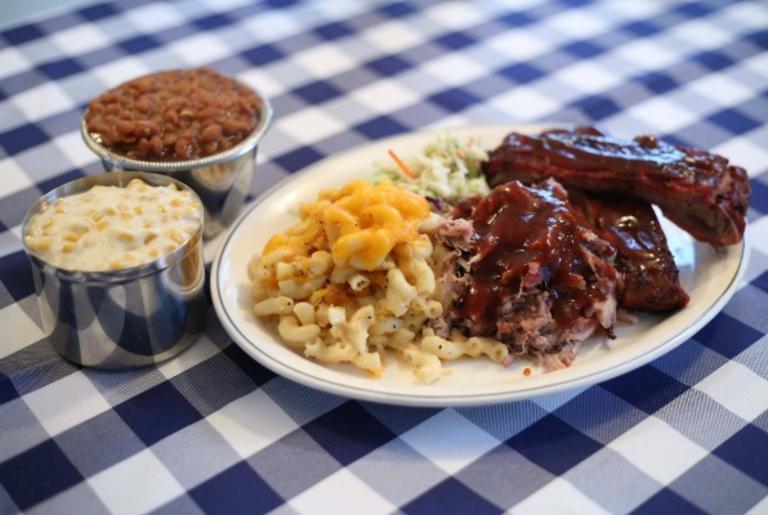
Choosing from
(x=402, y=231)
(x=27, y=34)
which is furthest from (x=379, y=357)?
(x=27, y=34)

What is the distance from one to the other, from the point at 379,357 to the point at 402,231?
0.39 meters

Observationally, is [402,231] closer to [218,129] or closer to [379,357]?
[379,357]

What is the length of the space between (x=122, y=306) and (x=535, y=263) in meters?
1.22

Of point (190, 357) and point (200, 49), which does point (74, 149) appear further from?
point (190, 357)

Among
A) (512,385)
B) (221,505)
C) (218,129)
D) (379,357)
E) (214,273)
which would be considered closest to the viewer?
(221,505)

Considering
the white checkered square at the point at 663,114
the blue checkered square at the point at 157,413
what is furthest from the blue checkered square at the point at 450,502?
the white checkered square at the point at 663,114

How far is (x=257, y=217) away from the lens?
3.18 metres

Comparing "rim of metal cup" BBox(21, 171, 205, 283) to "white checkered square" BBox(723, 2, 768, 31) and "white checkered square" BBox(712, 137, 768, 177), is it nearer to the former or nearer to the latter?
"white checkered square" BBox(712, 137, 768, 177)

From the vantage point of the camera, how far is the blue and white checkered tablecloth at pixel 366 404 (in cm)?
239

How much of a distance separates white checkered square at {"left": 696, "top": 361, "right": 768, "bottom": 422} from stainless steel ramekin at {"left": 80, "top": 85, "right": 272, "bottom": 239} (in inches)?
68.1

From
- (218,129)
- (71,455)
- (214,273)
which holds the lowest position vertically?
(71,455)

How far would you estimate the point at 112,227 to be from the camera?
2.60 m

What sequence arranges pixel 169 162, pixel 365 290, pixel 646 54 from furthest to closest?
pixel 646 54
pixel 169 162
pixel 365 290

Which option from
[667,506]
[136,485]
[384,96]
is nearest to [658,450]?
[667,506]
